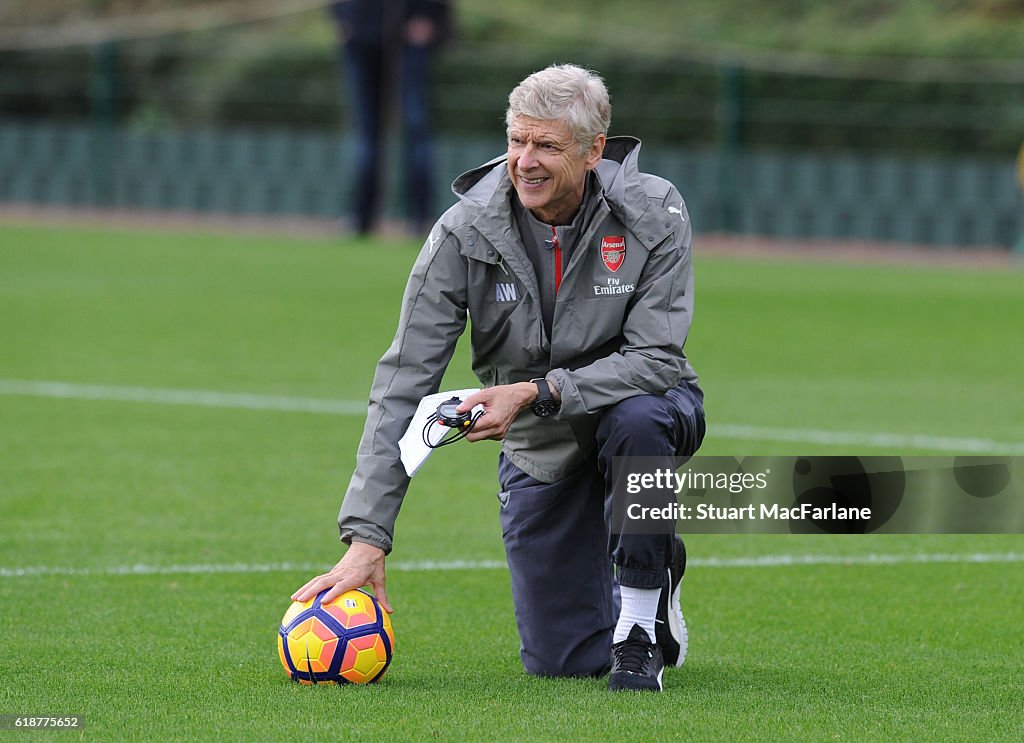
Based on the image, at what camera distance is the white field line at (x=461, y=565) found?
6.60m

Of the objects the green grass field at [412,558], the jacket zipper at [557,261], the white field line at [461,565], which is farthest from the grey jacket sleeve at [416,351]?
the white field line at [461,565]

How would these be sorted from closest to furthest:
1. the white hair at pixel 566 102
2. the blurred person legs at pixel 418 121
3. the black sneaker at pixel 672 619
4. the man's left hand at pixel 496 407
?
Result: 1. the man's left hand at pixel 496 407
2. the white hair at pixel 566 102
3. the black sneaker at pixel 672 619
4. the blurred person legs at pixel 418 121

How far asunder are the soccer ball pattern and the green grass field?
0.23ft

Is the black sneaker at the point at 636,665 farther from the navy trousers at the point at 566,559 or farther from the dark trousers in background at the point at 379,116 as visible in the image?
the dark trousers in background at the point at 379,116

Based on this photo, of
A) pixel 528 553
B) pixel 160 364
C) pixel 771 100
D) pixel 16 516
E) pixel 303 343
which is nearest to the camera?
pixel 528 553

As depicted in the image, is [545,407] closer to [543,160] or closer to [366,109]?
[543,160]

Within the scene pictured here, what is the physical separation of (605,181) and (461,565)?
214 cm

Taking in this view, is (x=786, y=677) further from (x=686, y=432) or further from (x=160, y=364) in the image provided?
(x=160, y=364)

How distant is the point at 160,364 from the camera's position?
1260cm

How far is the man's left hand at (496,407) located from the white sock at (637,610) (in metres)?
0.55

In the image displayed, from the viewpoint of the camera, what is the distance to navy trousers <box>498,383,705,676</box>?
17.4 ft

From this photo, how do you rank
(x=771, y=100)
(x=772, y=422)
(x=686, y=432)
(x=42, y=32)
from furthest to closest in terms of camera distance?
1. (x=42, y=32)
2. (x=771, y=100)
3. (x=772, y=422)
4. (x=686, y=432)

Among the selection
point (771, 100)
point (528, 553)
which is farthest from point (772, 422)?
point (771, 100)

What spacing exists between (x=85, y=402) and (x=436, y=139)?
49.0 feet
